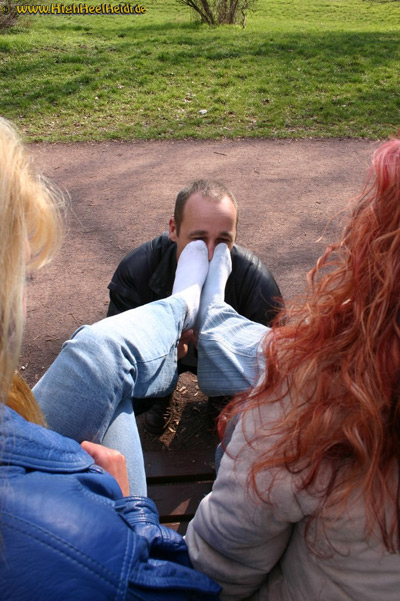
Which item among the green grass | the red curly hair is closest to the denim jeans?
the red curly hair

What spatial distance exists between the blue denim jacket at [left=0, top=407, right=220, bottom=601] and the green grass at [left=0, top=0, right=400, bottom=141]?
5.27m

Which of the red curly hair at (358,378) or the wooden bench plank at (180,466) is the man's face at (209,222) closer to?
the wooden bench plank at (180,466)

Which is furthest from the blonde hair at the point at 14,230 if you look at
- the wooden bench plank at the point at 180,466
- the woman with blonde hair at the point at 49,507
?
the wooden bench plank at the point at 180,466

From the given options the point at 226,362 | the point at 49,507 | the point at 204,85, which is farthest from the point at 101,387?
the point at 204,85

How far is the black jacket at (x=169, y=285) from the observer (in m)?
2.41

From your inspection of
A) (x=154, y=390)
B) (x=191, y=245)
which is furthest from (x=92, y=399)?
(x=191, y=245)

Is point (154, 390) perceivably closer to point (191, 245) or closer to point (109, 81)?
point (191, 245)

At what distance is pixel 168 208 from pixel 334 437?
3.67 m

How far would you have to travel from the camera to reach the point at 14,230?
0.97 metres

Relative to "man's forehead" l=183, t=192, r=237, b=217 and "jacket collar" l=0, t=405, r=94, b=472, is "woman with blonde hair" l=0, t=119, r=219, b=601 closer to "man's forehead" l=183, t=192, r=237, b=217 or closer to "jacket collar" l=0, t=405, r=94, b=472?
"jacket collar" l=0, t=405, r=94, b=472

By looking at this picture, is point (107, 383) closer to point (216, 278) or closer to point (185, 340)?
point (185, 340)

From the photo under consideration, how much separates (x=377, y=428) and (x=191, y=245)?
1.63m

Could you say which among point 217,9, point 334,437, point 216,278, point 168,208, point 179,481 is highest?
point 217,9

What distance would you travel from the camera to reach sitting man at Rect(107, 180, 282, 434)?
2.40m
